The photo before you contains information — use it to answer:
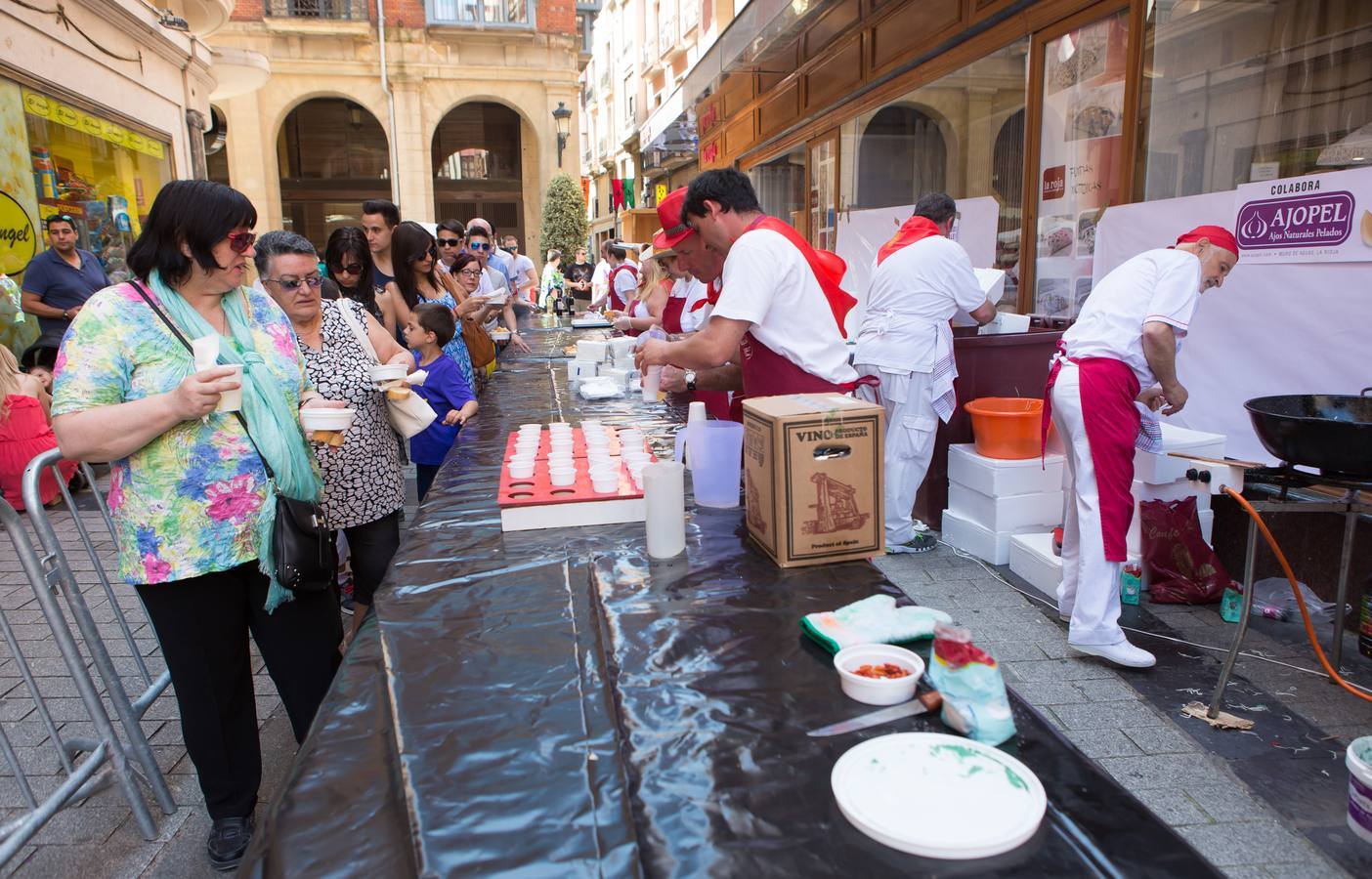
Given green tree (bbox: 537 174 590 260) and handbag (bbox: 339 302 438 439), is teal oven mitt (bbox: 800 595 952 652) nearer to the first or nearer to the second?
handbag (bbox: 339 302 438 439)

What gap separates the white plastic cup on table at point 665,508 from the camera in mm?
1815

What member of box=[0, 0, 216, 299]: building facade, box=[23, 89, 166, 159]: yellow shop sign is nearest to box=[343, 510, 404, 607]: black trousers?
box=[0, 0, 216, 299]: building facade

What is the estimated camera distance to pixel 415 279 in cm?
441

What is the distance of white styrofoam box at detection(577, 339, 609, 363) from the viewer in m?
5.04

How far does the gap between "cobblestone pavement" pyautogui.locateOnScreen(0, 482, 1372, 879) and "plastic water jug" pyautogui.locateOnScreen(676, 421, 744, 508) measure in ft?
5.01

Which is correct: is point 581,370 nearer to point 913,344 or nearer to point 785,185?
point 913,344

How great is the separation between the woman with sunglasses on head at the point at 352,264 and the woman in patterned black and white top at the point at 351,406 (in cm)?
106

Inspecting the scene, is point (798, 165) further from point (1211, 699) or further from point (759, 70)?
point (1211, 699)

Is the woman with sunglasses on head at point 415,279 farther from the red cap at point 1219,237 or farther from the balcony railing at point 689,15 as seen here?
the balcony railing at point 689,15

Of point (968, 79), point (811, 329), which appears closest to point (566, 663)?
point (811, 329)

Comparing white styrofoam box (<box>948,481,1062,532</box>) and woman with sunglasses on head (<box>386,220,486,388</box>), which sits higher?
woman with sunglasses on head (<box>386,220,486,388</box>)

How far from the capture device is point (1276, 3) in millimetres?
3992

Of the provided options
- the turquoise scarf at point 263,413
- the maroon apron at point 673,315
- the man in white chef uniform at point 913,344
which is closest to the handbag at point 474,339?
the maroon apron at point 673,315

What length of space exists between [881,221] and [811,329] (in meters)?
5.44
